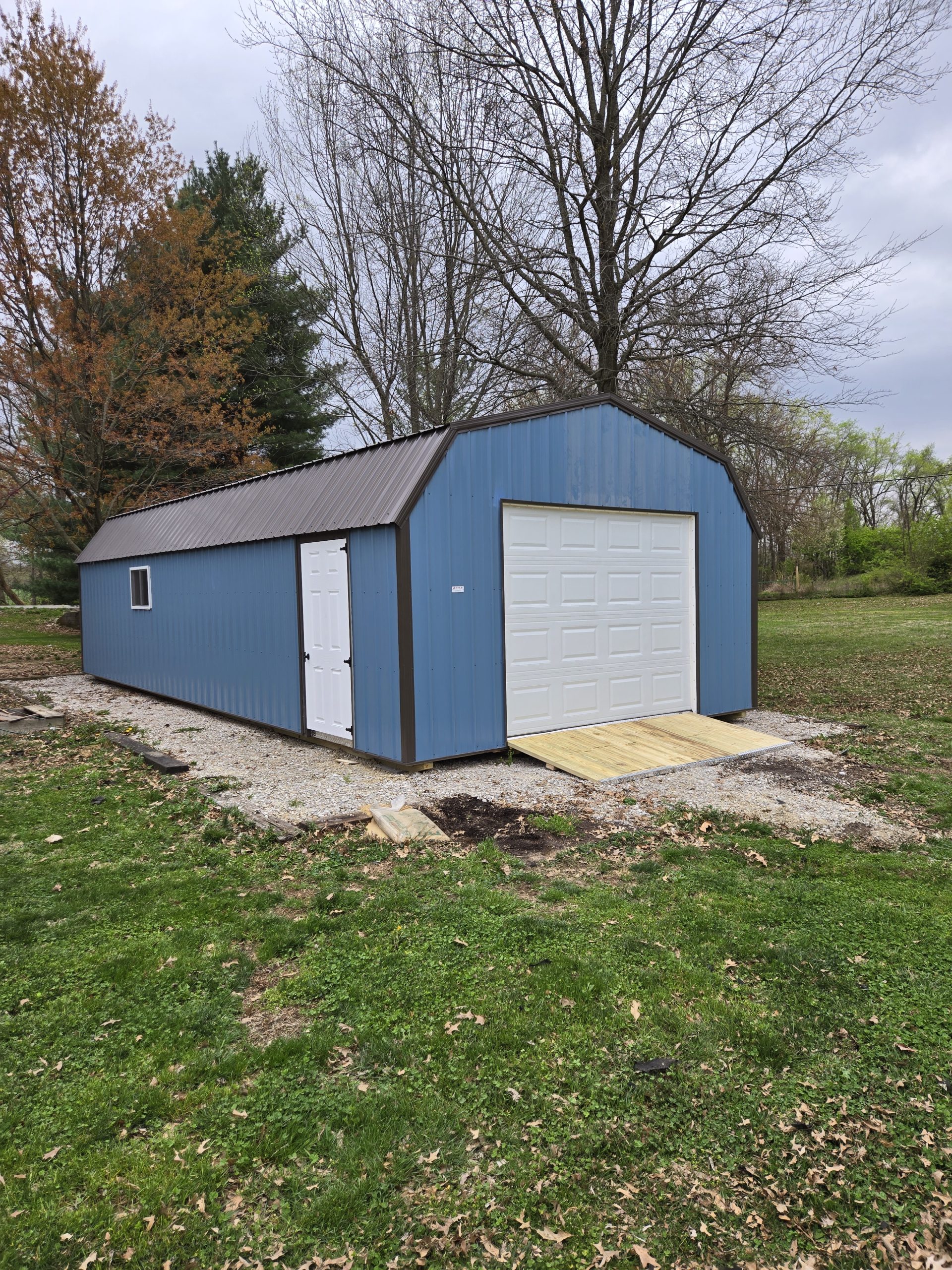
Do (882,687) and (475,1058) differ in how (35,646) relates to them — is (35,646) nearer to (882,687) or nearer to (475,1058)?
(882,687)

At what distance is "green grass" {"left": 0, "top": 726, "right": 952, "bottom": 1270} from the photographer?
2.05m

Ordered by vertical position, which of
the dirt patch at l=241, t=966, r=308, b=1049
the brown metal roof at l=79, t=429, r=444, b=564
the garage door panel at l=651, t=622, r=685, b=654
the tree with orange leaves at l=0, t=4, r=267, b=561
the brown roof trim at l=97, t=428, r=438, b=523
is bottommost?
the dirt patch at l=241, t=966, r=308, b=1049

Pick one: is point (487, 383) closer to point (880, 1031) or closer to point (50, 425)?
point (50, 425)

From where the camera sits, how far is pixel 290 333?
1811cm

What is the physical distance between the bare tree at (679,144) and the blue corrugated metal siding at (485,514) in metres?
3.86

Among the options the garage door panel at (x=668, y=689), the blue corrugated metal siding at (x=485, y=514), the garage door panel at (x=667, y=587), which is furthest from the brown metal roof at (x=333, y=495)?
the garage door panel at (x=668, y=689)

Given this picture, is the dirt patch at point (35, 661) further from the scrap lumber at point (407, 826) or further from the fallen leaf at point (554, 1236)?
the fallen leaf at point (554, 1236)

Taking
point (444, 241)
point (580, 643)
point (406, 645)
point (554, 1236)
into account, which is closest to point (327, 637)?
point (406, 645)

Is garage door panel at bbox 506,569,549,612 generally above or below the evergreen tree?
below

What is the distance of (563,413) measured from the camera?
7.71 m

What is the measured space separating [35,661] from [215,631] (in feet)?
29.7

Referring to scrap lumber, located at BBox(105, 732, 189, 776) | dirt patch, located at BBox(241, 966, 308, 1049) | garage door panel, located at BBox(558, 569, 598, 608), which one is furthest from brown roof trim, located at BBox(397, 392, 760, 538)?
dirt patch, located at BBox(241, 966, 308, 1049)

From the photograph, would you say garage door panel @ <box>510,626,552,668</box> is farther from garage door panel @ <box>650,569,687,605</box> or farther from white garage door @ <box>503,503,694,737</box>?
garage door panel @ <box>650,569,687,605</box>

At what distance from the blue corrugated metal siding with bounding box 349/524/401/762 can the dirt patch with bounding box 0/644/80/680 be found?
33.0ft
